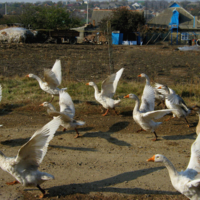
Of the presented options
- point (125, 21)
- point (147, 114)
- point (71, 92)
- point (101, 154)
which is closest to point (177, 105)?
point (147, 114)

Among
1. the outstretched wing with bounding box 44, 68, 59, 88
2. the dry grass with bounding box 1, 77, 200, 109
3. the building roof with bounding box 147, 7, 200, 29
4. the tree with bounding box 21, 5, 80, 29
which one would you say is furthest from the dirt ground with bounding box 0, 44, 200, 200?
the building roof with bounding box 147, 7, 200, 29

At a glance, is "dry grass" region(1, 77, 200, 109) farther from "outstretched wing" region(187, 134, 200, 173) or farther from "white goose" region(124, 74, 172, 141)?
"outstretched wing" region(187, 134, 200, 173)

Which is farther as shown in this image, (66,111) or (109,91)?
(109,91)

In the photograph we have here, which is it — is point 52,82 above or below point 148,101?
above

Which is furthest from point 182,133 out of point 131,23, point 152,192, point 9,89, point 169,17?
point 169,17

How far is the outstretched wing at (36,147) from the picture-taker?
3.92 m

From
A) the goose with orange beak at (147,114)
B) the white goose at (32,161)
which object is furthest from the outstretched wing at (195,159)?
the white goose at (32,161)

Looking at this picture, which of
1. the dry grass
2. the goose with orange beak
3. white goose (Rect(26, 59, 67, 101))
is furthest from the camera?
the dry grass

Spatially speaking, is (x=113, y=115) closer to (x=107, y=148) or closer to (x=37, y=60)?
(x=107, y=148)

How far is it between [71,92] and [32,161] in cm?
574

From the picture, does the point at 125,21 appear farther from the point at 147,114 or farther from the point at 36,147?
the point at 36,147

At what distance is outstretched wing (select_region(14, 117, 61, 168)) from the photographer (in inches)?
154

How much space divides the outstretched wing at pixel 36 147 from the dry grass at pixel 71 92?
4589 mm

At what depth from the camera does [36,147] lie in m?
4.01
